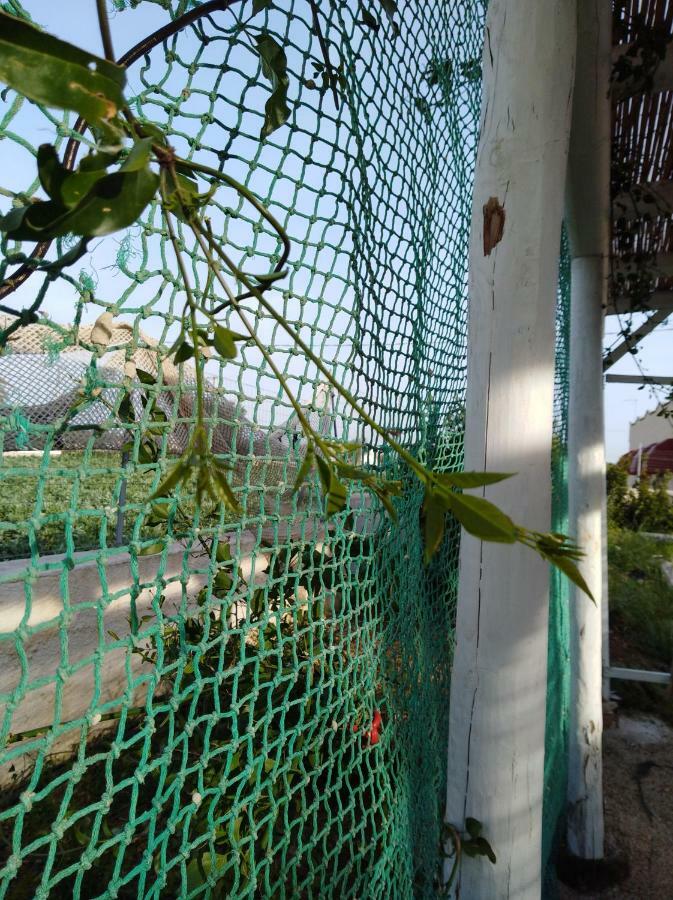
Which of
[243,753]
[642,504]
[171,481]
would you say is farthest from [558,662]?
[642,504]

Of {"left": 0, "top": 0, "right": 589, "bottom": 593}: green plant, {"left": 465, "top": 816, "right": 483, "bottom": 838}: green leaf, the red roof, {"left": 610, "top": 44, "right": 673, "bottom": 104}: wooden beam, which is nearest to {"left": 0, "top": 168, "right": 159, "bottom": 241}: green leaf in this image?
{"left": 0, "top": 0, "right": 589, "bottom": 593}: green plant

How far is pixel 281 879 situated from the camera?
29.9 inches

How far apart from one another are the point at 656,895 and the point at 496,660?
6.90ft

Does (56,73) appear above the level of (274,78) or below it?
below

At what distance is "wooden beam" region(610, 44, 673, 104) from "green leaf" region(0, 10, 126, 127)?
1.91 metres

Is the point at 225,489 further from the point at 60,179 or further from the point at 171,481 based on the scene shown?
the point at 60,179

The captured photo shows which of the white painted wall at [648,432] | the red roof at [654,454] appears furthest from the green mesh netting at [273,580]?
the white painted wall at [648,432]

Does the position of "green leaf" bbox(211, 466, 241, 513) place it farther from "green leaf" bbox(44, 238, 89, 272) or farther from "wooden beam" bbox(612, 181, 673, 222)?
"wooden beam" bbox(612, 181, 673, 222)

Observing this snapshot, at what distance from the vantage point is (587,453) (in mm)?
2490

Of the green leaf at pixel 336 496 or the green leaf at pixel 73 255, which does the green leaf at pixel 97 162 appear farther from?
the green leaf at pixel 336 496

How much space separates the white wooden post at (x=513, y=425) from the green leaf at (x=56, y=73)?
Answer: 0.72 meters

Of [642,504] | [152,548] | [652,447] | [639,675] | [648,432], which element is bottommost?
[639,675]

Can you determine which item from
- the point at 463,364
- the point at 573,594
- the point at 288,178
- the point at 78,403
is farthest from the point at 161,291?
the point at 573,594

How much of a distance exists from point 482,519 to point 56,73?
36 centimetres
